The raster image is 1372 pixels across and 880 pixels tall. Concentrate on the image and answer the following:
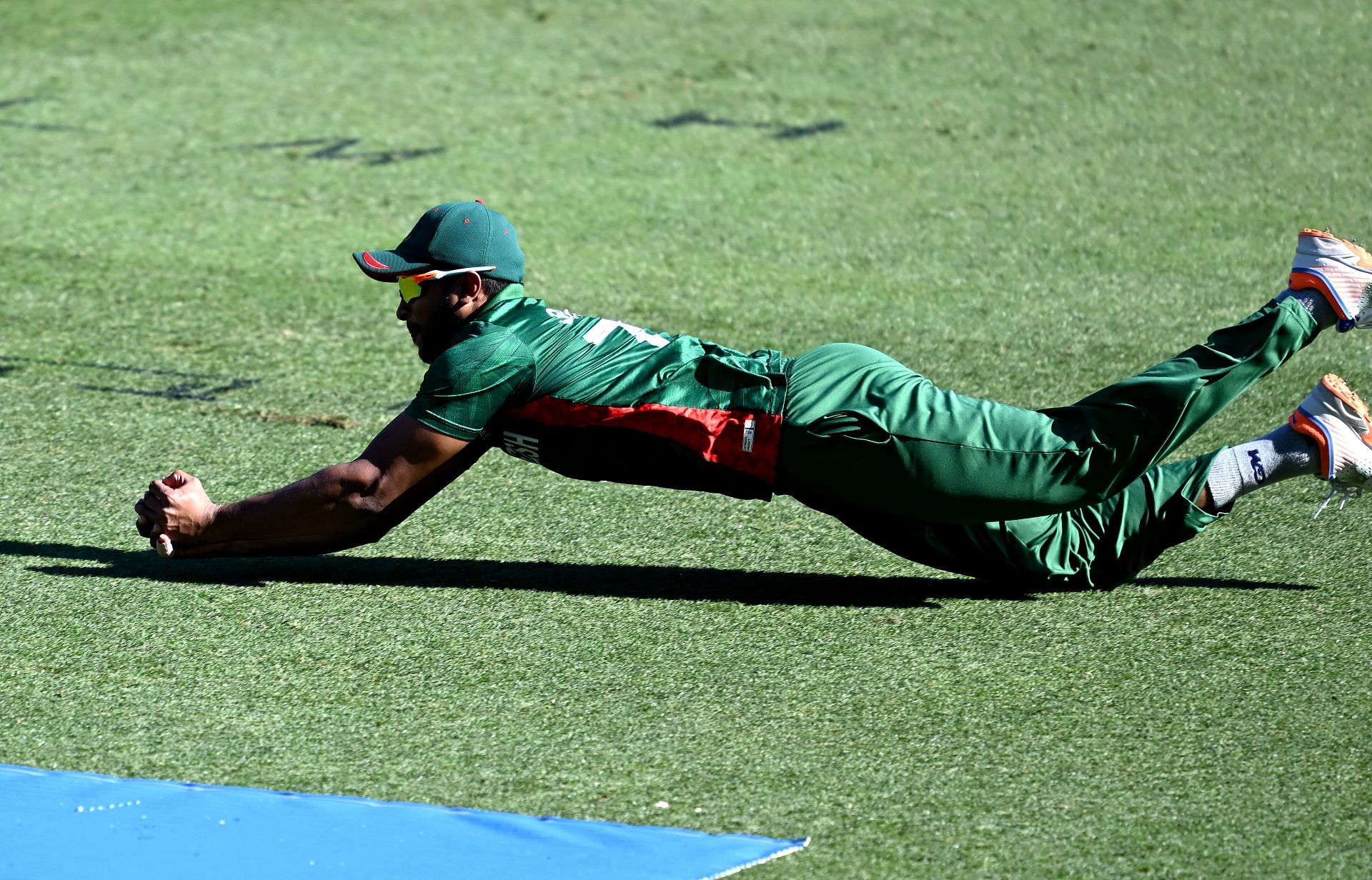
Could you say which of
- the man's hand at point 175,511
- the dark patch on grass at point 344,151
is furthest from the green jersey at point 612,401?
the dark patch on grass at point 344,151

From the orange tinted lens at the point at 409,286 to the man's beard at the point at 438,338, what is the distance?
0.08 meters

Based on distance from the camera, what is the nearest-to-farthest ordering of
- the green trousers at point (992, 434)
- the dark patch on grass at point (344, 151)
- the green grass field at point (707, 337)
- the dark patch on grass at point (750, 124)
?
the green grass field at point (707, 337) < the green trousers at point (992, 434) < the dark patch on grass at point (344, 151) < the dark patch on grass at point (750, 124)

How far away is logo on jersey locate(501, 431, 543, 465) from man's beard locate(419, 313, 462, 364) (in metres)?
0.24

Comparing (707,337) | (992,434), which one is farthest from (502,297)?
(707,337)

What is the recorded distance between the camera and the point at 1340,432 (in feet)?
11.8

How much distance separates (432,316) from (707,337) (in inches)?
91.7

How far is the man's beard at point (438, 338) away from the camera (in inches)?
143

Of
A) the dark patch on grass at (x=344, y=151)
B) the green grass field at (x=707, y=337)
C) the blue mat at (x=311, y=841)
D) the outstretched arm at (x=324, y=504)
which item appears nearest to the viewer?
the blue mat at (x=311, y=841)

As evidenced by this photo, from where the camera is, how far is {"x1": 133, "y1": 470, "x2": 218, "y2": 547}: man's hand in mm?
3664

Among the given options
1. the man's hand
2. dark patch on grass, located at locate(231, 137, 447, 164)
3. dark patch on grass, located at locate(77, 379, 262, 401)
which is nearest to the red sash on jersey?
the man's hand

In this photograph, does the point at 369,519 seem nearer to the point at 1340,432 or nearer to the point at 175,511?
the point at 175,511

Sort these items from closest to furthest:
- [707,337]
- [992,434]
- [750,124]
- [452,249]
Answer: [992,434] < [452,249] < [707,337] < [750,124]

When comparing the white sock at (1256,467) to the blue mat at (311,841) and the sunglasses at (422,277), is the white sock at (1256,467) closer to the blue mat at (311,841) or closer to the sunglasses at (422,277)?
the blue mat at (311,841)

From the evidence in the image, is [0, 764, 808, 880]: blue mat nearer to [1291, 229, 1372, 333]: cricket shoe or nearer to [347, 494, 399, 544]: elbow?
[347, 494, 399, 544]: elbow
